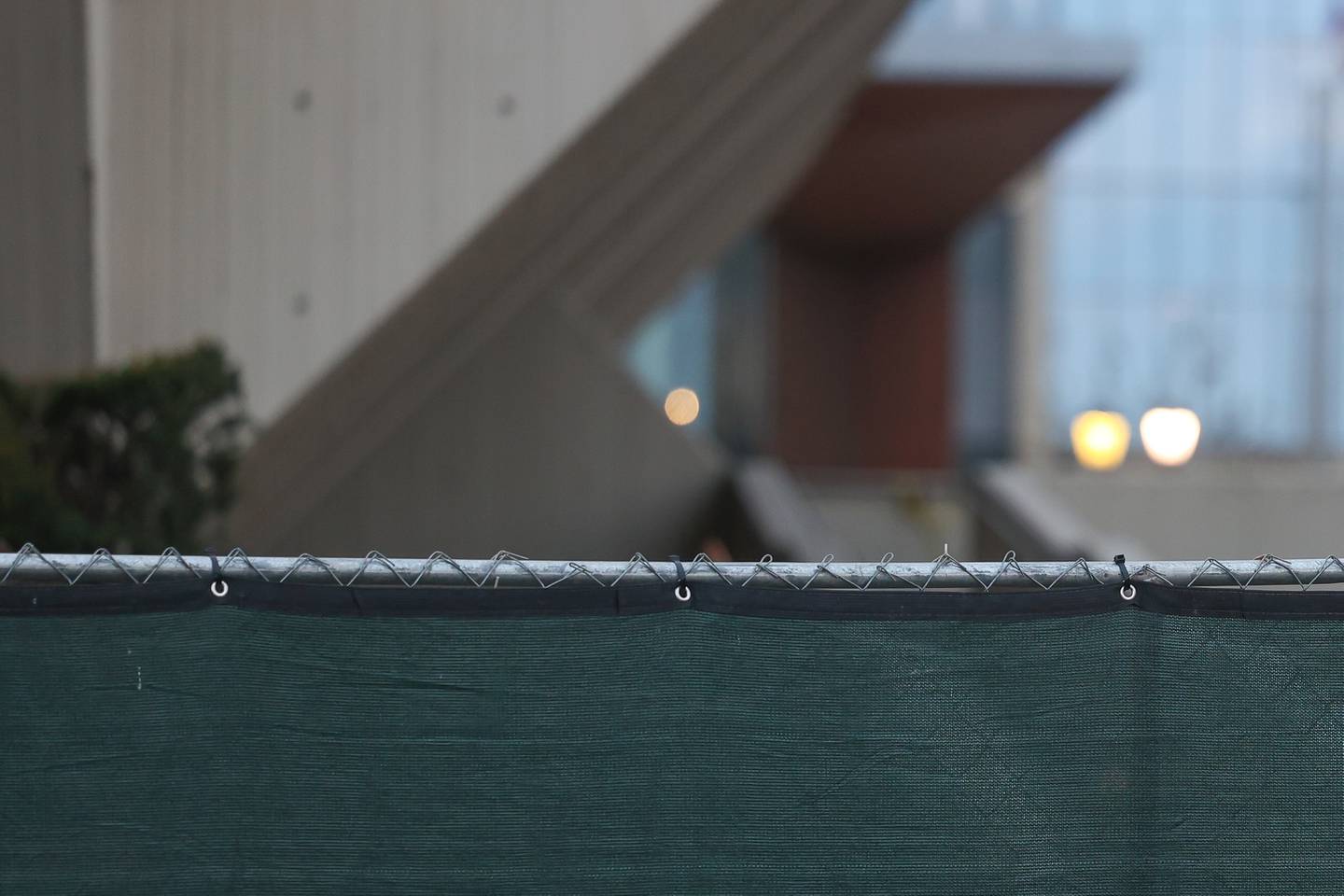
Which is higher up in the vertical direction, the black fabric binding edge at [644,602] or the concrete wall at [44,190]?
the concrete wall at [44,190]

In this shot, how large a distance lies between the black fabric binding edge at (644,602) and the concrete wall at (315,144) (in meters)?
6.62

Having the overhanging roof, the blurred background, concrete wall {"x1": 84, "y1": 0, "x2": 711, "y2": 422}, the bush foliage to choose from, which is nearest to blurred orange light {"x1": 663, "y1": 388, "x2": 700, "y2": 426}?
the blurred background

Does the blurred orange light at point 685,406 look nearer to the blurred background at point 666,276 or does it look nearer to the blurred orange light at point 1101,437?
the blurred background at point 666,276

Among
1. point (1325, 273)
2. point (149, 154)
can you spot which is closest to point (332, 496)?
point (149, 154)

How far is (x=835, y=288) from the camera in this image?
33469mm

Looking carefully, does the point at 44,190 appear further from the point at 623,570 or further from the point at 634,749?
the point at 634,749

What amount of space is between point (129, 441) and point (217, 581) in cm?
507

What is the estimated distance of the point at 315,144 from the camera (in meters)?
9.85

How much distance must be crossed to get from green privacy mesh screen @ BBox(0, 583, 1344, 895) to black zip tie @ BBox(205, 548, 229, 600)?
41 millimetres

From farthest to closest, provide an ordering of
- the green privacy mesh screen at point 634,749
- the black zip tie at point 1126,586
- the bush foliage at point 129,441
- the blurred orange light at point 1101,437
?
the blurred orange light at point 1101,437
the bush foliage at point 129,441
the black zip tie at point 1126,586
the green privacy mesh screen at point 634,749

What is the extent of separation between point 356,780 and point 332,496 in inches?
549

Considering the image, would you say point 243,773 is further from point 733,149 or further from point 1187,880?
point 733,149

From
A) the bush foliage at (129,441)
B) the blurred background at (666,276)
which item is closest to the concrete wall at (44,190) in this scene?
the blurred background at (666,276)

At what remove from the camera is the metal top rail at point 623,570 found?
3.42 m
